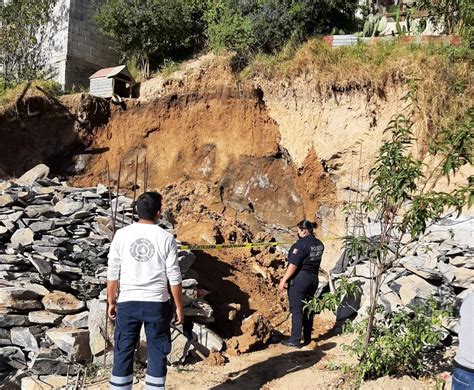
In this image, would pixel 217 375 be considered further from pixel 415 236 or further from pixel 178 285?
pixel 415 236

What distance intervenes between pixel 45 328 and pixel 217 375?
6.99ft

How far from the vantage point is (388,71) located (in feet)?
38.3

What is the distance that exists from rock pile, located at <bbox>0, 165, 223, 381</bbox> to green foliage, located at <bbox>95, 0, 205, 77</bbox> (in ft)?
24.1

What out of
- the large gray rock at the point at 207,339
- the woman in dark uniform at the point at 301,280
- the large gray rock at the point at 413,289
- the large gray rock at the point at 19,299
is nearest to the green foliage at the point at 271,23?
the woman in dark uniform at the point at 301,280

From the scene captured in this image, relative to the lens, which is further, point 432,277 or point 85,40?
point 85,40

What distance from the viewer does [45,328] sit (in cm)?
638

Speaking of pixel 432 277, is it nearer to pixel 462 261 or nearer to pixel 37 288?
pixel 462 261

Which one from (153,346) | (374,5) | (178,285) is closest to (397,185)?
(178,285)

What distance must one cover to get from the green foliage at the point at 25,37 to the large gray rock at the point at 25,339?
1124 centimetres

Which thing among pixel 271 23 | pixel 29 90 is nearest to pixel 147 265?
pixel 271 23

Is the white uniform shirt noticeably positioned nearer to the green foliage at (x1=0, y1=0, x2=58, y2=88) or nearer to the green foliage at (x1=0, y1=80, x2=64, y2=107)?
the green foliage at (x1=0, y1=80, x2=64, y2=107)

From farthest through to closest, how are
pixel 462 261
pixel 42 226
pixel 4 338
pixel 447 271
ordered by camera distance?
1. pixel 42 226
2. pixel 462 261
3. pixel 447 271
4. pixel 4 338

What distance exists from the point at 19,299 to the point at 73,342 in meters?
1.00

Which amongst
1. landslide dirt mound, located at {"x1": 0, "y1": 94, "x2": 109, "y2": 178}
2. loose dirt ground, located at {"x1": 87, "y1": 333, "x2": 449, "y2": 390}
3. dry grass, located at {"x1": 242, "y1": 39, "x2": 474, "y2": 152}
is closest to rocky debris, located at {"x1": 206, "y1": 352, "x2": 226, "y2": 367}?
loose dirt ground, located at {"x1": 87, "y1": 333, "x2": 449, "y2": 390}
